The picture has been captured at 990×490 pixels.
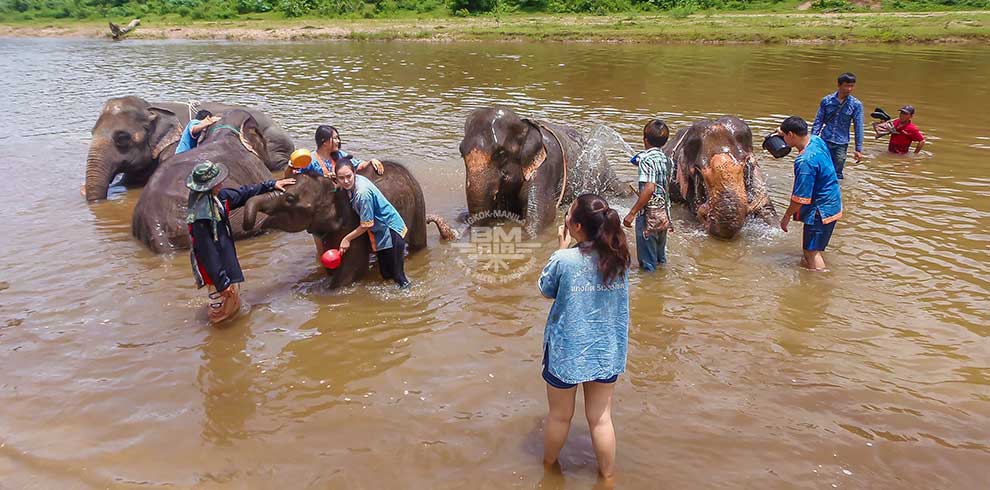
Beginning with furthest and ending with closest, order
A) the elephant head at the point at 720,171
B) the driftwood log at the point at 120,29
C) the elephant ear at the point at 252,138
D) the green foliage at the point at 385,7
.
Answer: the driftwood log at the point at 120,29, the green foliage at the point at 385,7, the elephant ear at the point at 252,138, the elephant head at the point at 720,171

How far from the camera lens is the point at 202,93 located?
16.8 metres

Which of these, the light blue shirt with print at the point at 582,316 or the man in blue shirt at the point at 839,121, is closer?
the light blue shirt with print at the point at 582,316

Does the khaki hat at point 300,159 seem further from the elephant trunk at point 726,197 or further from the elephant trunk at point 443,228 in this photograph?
the elephant trunk at point 726,197

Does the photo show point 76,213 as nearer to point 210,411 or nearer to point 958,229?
point 210,411

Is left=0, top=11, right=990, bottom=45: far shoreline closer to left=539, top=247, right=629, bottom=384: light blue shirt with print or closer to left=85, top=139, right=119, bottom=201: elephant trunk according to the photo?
left=85, top=139, right=119, bottom=201: elephant trunk

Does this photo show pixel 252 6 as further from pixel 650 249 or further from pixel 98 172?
pixel 650 249

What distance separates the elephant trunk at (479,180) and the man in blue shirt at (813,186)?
284cm

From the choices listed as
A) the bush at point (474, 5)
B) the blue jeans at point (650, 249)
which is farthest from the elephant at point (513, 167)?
the bush at point (474, 5)

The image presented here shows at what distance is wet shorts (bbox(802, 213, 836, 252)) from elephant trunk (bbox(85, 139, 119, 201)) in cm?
877

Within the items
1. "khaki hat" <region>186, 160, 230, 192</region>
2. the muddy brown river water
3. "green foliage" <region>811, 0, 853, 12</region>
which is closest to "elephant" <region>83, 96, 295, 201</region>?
the muddy brown river water

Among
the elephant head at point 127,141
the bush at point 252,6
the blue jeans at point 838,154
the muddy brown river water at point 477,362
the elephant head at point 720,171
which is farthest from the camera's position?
the bush at point 252,6

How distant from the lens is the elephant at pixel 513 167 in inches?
264

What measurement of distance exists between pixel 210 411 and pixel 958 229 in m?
7.60

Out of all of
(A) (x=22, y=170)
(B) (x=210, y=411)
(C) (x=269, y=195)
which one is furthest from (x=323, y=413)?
(A) (x=22, y=170)
